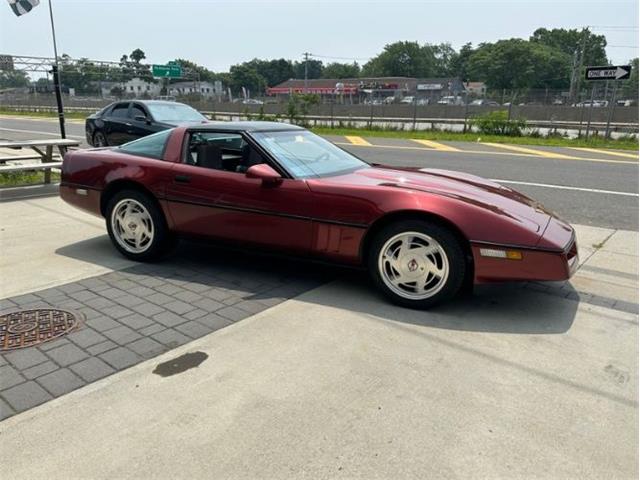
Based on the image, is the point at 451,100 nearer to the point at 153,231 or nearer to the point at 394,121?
the point at 394,121

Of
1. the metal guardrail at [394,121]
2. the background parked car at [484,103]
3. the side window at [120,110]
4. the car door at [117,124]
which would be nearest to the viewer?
the car door at [117,124]

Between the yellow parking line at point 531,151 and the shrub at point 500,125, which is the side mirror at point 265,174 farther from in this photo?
the shrub at point 500,125

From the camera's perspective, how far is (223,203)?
4.35 metres

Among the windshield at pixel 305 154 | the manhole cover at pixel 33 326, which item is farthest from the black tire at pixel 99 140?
the manhole cover at pixel 33 326

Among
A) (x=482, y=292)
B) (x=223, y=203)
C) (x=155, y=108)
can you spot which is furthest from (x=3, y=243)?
(x=155, y=108)

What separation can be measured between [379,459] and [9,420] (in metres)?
1.74

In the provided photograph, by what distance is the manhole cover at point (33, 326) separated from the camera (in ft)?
10.6

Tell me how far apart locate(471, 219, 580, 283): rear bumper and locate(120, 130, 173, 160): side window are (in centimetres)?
296

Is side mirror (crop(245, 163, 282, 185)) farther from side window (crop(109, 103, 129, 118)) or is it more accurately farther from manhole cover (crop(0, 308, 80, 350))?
side window (crop(109, 103, 129, 118))

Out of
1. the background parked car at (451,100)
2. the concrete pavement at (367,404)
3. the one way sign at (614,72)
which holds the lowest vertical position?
the concrete pavement at (367,404)

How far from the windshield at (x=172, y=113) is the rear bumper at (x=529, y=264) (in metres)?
9.65

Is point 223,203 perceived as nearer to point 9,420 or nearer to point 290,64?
point 9,420

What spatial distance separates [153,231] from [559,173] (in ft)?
29.0

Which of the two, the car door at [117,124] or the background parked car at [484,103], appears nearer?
the car door at [117,124]
